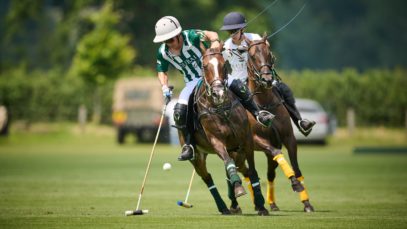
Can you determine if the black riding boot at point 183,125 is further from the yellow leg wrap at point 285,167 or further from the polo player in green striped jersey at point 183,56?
the yellow leg wrap at point 285,167

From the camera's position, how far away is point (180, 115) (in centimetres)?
1491

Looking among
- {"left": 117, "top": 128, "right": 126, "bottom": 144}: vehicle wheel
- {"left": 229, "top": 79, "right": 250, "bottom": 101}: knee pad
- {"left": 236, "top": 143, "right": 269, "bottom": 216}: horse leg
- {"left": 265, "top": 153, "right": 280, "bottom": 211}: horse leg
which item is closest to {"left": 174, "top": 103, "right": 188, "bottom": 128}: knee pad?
{"left": 229, "top": 79, "right": 250, "bottom": 101}: knee pad

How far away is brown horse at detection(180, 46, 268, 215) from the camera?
14.1 m

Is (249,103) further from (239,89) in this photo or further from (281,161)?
(281,161)

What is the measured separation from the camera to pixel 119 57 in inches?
1946

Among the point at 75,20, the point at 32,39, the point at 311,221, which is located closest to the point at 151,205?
the point at 311,221

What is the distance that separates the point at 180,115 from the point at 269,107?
174 cm

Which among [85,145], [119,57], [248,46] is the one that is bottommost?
[85,145]

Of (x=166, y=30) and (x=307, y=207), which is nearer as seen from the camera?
(x=166, y=30)

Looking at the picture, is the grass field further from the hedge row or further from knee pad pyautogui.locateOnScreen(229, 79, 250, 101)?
the hedge row

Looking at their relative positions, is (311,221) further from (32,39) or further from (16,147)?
(32,39)

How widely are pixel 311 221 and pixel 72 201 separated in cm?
544

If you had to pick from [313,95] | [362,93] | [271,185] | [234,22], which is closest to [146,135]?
[313,95]

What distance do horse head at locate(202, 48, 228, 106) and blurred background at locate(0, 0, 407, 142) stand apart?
797 centimetres
